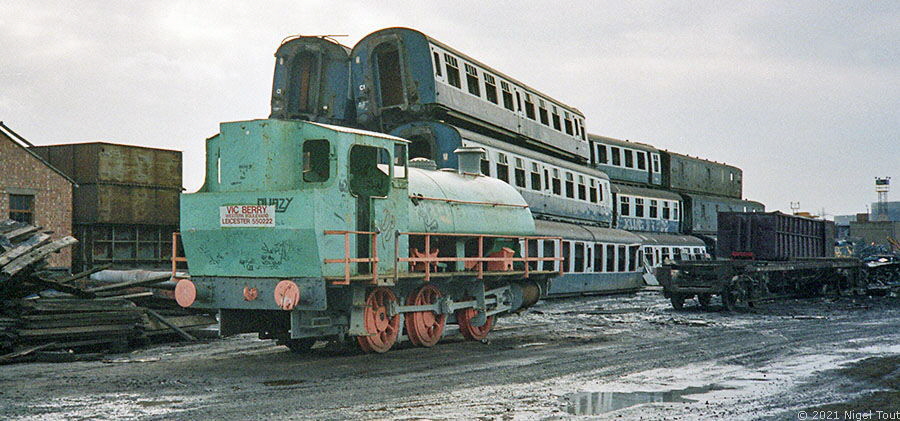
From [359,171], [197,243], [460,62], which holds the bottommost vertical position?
[197,243]

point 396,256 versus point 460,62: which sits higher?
point 460,62

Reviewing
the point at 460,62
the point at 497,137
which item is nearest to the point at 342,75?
the point at 460,62

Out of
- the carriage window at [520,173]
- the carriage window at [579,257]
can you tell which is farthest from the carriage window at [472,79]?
the carriage window at [579,257]

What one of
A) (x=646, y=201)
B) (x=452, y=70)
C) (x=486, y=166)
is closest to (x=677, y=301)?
(x=486, y=166)

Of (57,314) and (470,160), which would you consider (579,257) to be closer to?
(470,160)

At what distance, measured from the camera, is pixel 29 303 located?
14.3 m

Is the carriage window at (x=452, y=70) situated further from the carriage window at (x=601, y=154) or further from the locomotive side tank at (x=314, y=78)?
the carriage window at (x=601, y=154)

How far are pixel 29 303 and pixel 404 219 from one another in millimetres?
6211

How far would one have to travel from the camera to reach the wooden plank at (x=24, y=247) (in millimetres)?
14136

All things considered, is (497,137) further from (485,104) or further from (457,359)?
(457,359)

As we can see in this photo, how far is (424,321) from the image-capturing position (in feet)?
50.6

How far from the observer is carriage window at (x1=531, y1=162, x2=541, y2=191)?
27.8m

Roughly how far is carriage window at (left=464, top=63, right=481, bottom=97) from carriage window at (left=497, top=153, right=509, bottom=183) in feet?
6.79

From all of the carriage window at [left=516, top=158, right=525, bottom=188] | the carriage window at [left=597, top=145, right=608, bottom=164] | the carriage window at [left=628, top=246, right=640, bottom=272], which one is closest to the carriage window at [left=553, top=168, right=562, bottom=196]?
the carriage window at [left=516, top=158, right=525, bottom=188]
